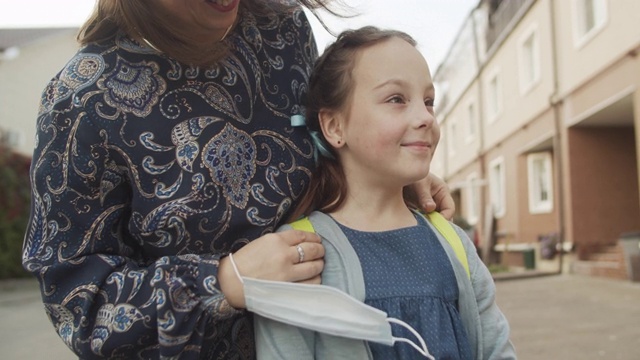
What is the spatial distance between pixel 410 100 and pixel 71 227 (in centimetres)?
83

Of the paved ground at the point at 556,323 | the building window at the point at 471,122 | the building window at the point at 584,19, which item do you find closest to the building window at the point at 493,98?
the building window at the point at 471,122

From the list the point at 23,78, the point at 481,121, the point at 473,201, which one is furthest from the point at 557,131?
the point at 23,78

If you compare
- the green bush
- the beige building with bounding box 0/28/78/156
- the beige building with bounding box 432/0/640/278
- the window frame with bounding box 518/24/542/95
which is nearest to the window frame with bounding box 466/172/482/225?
the beige building with bounding box 432/0/640/278

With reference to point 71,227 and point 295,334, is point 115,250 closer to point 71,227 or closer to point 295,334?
point 71,227

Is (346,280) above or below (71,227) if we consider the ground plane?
below

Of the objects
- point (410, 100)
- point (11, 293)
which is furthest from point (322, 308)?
point (11, 293)

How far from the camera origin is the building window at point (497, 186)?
2062 centimetres

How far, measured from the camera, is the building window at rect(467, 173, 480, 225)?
2437 centimetres

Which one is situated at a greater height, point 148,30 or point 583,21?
point 583,21

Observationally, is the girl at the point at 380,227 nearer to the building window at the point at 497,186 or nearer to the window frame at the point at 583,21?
the window frame at the point at 583,21

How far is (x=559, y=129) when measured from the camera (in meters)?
15.1

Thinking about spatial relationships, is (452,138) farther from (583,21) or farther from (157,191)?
(157,191)

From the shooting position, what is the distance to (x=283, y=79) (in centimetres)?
178

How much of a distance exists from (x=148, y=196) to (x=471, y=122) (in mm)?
24409
